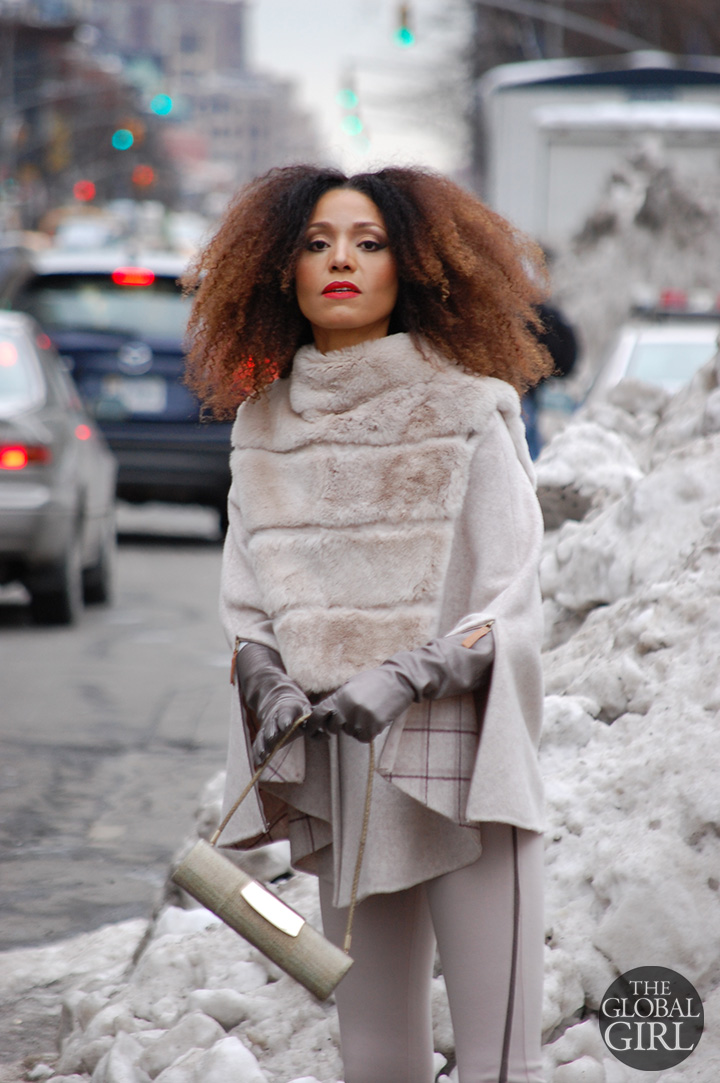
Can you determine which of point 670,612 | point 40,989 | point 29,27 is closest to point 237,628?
point 670,612

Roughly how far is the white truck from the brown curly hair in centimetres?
1660

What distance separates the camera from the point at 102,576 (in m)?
9.80

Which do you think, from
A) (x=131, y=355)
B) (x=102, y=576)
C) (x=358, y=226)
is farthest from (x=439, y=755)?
(x=131, y=355)

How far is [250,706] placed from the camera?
2.36 m

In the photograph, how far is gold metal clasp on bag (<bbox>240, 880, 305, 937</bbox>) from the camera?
219cm

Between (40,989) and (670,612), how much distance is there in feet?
6.08

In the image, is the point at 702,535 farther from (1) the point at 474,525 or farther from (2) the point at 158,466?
(2) the point at 158,466

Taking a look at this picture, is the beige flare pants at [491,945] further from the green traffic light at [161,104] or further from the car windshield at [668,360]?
the green traffic light at [161,104]

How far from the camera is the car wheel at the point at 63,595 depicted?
28.8ft

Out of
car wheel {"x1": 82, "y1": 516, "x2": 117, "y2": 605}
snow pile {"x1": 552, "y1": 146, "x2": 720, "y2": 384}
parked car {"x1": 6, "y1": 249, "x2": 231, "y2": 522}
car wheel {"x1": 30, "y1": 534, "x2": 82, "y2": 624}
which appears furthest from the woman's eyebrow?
snow pile {"x1": 552, "y1": 146, "x2": 720, "y2": 384}

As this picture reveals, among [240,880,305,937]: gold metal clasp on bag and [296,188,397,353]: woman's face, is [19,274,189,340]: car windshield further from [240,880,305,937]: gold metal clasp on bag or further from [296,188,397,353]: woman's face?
[240,880,305,937]: gold metal clasp on bag

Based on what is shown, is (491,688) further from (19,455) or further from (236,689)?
(19,455)

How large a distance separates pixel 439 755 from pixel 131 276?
9.81 m

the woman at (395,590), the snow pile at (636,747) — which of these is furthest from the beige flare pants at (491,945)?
the snow pile at (636,747)
